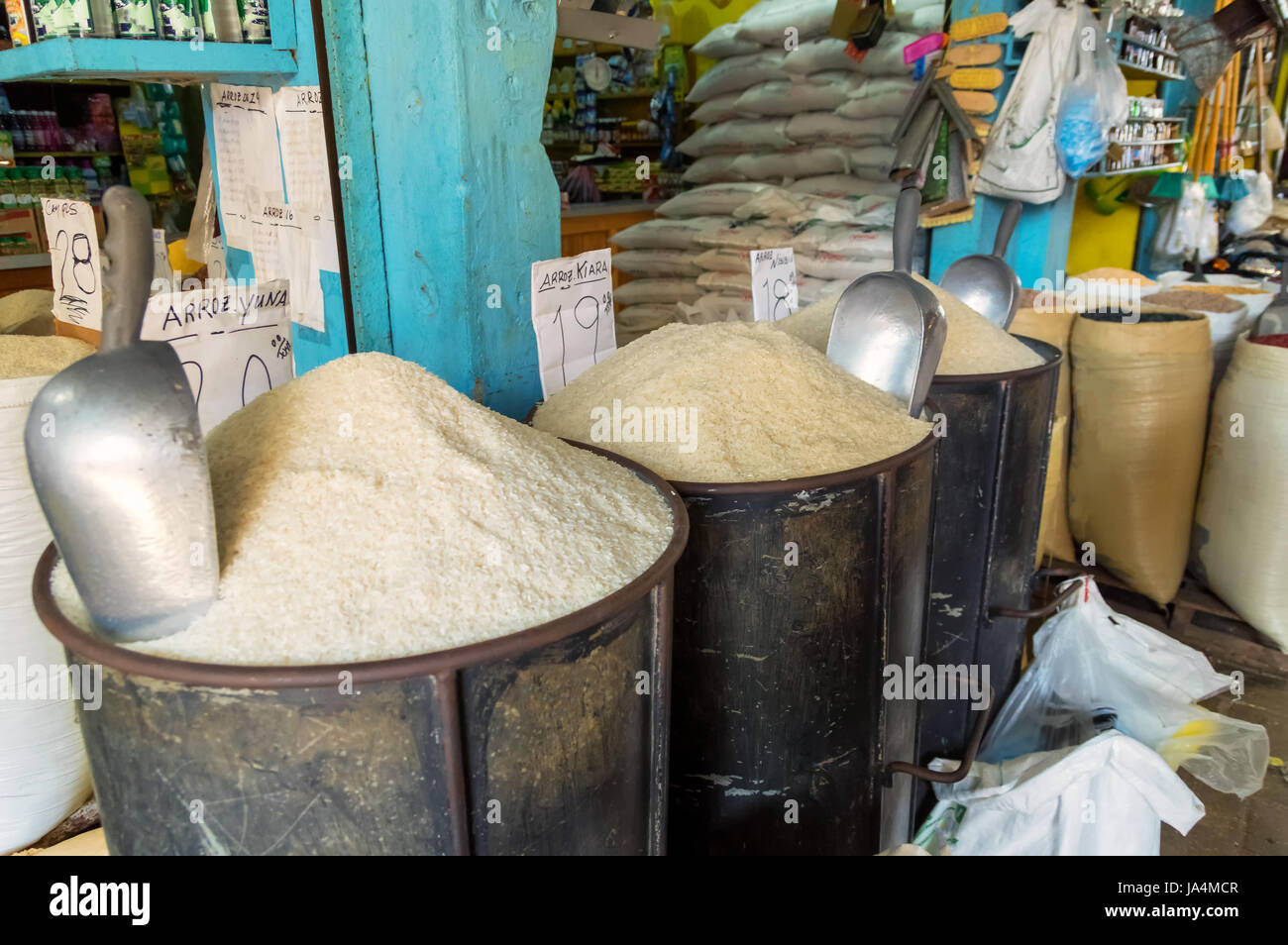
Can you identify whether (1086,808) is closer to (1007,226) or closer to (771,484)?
(771,484)

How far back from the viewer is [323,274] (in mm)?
1373

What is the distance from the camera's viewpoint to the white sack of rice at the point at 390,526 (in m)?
0.63

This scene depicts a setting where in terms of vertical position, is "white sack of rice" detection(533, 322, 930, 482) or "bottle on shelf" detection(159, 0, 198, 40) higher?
"bottle on shelf" detection(159, 0, 198, 40)

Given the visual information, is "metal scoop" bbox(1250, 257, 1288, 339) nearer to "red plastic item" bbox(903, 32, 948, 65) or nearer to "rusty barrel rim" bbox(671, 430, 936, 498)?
"red plastic item" bbox(903, 32, 948, 65)

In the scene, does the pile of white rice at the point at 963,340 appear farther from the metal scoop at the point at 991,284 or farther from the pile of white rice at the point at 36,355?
the pile of white rice at the point at 36,355

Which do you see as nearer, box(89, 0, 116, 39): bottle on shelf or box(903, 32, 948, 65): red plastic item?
box(89, 0, 116, 39): bottle on shelf

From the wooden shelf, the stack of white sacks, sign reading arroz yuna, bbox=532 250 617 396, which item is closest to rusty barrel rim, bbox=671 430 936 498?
sign reading arroz yuna, bbox=532 250 617 396

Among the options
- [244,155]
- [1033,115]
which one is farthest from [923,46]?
[244,155]

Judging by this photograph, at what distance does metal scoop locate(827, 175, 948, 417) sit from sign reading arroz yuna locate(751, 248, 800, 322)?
0.37m

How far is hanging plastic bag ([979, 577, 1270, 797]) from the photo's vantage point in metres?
1.82

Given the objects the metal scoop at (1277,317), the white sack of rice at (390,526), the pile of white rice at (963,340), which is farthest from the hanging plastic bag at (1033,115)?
the white sack of rice at (390,526)

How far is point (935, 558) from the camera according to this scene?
1583mm

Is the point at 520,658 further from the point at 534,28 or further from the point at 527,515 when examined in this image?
the point at 534,28
